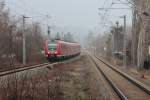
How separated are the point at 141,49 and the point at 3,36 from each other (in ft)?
57.5

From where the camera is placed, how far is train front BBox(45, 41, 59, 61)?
57338 millimetres

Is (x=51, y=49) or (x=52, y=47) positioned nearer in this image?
(x=52, y=47)

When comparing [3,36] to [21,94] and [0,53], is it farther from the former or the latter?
[21,94]

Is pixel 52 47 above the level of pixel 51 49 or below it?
above

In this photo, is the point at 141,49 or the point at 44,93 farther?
the point at 141,49

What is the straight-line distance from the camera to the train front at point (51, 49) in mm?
57338

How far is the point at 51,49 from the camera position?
190ft

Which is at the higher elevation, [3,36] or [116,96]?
[3,36]

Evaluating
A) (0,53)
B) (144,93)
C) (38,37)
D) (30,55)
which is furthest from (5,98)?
(38,37)

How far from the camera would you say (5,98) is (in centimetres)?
1323

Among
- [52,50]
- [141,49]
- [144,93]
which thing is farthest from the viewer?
[52,50]

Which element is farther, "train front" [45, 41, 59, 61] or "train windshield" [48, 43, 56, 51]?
"train windshield" [48, 43, 56, 51]

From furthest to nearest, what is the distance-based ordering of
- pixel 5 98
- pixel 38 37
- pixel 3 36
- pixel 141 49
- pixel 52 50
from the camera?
pixel 38 37 < pixel 52 50 < pixel 3 36 < pixel 141 49 < pixel 5 98

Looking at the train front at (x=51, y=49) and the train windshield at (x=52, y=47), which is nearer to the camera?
the train front at (x=51, y=49)
